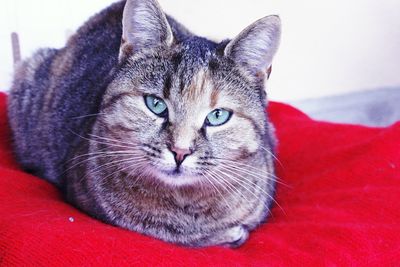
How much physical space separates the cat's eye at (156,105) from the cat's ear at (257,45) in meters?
0.18

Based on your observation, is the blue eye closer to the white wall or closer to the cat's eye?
the cat's eye

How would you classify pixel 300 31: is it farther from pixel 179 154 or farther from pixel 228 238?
pixel 179 154

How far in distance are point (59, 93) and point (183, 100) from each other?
2.03ft

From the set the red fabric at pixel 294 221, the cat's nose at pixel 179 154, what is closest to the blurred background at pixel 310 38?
the red fabric at pixel 294 221

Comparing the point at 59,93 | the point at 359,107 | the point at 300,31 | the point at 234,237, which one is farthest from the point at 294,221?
the point at 359,107

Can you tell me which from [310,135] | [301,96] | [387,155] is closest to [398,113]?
[301,96]

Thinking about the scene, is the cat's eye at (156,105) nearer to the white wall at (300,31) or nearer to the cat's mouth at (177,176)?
the cat's mouth at (177,176)

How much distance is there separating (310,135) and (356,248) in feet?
2.16

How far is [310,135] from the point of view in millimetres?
1764

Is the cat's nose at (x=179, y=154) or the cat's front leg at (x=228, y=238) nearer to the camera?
the cat's nose at (x=179, y=154)

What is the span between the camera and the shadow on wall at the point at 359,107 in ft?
8.18

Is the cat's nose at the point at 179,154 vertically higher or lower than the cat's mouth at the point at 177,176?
higher

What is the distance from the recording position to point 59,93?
61.6 inches

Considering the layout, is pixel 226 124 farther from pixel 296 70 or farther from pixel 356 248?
pixel 296 70
